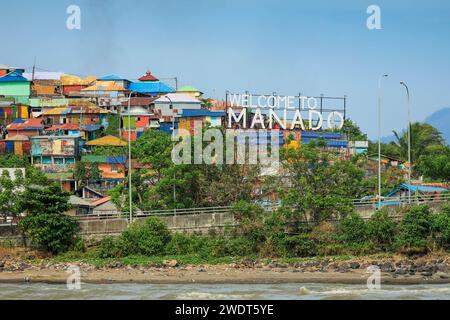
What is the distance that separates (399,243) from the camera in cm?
4422

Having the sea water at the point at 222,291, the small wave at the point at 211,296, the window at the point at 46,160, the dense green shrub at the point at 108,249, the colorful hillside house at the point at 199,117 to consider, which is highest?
the colorful hillside house at the point at 199,117

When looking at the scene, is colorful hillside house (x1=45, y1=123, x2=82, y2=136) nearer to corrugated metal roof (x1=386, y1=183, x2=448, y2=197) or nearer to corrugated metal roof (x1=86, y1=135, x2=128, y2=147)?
corrugated metal roof (x1=86, y1=135, x2=128, y2=147)

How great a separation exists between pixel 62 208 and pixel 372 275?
14482 mm

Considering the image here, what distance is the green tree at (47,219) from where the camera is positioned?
45.3 meters

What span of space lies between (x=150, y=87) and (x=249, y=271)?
1764 inches

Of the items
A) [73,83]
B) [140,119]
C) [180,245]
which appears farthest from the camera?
[73,83]

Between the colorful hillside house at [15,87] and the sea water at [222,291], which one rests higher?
the colorful hillside house at [15,87]

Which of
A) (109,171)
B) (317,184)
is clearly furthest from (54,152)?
(317,184)

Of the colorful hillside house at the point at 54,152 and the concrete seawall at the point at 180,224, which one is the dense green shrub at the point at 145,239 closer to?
the concrete seawall at the point at 180,224

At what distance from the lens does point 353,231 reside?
45281 millimetres

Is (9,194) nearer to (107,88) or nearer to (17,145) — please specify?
(17,145)

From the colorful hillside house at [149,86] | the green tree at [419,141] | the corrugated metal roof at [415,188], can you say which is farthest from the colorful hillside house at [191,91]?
the corrugated metal roof at [415,188]

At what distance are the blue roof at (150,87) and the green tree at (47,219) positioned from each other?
39904mm
